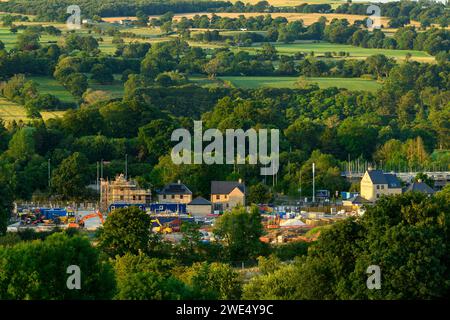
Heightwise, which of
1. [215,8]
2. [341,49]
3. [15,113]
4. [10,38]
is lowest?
[15,113]

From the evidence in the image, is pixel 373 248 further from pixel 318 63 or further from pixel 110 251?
pixel 318 63

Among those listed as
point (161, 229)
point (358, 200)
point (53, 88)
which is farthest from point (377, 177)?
point (53, 88)

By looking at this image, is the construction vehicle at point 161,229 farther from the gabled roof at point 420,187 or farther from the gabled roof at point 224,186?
the gabled roof at point 420,187

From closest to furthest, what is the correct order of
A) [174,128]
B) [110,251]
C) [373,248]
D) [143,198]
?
1. [373,248]
2. [110,251]
3. [143,198]
4. [174,128]

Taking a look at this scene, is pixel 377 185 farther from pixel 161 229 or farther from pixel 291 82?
pixel 291 82

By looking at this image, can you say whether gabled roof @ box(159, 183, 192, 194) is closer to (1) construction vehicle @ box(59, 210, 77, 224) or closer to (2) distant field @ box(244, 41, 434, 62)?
(1) construction vehicle @ box(59, 210, 77, 224)

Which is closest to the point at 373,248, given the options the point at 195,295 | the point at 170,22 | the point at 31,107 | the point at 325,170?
the point at 195,295
